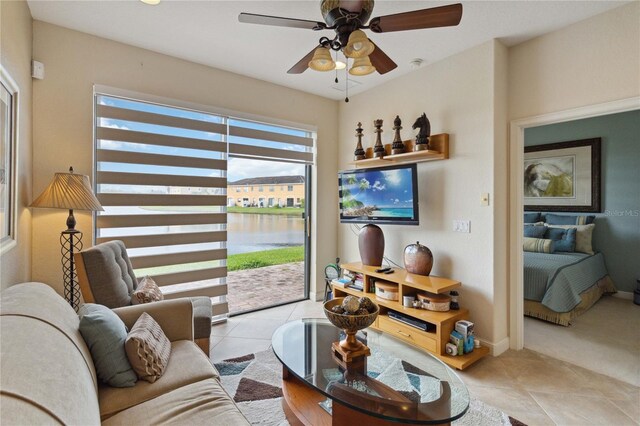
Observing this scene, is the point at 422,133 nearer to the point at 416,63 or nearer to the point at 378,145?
the point at 378,145

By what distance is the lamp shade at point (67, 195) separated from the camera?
2.12 meters

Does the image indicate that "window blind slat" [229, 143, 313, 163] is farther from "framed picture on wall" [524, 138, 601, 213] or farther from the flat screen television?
"framed picture on wall" [524, 138, 601, 213]

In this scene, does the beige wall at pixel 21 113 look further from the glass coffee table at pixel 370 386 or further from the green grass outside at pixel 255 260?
the glass coffee table at pixel 370 386

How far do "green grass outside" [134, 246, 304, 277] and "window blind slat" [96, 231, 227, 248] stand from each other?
26 centimetres

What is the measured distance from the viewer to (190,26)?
2518 millimetres

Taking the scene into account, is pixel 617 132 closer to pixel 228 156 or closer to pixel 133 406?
pixel 228 156

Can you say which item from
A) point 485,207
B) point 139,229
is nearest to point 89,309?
point 139,229

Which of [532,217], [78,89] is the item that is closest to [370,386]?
[78,89]

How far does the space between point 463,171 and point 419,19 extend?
164cm

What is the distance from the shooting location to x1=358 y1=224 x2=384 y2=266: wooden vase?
3.42m

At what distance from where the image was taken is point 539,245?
425 cm

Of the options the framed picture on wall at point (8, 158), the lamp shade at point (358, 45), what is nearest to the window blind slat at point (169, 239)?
the framed picture on wall at point (8, 158)

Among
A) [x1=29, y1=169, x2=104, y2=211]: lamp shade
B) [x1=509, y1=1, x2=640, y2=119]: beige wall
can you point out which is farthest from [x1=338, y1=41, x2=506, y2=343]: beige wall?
[x1=29, y1=169, x2=104, y2=211]: lamp shade

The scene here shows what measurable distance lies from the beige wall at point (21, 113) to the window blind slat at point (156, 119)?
522 millimetres
